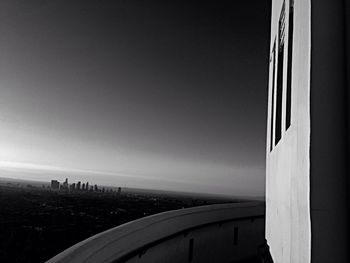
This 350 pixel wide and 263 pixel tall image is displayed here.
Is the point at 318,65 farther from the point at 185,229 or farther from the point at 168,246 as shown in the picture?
the point at 185,229

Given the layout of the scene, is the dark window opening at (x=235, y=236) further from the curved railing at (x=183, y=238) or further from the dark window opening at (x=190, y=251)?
the dark window opening at (x=190, y=251)

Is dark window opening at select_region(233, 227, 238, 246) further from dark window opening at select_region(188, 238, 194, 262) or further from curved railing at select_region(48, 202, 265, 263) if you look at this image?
dark window opening at select_region(188, 238, 194, 262)

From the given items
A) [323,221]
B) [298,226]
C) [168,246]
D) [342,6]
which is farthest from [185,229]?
[342,6]

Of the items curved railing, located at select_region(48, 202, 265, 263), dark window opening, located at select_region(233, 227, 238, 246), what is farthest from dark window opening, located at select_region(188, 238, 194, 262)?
dark window opening, located at select_region(233, 227, 238, 246)

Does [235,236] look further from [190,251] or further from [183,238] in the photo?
[183,238]

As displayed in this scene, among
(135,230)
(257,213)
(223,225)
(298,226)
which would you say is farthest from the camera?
(257,213)

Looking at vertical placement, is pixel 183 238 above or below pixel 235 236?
above

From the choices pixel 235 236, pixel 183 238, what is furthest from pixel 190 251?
pixel 235 236

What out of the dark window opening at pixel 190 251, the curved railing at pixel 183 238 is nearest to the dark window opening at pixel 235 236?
the curved railing at pixel 183 238
